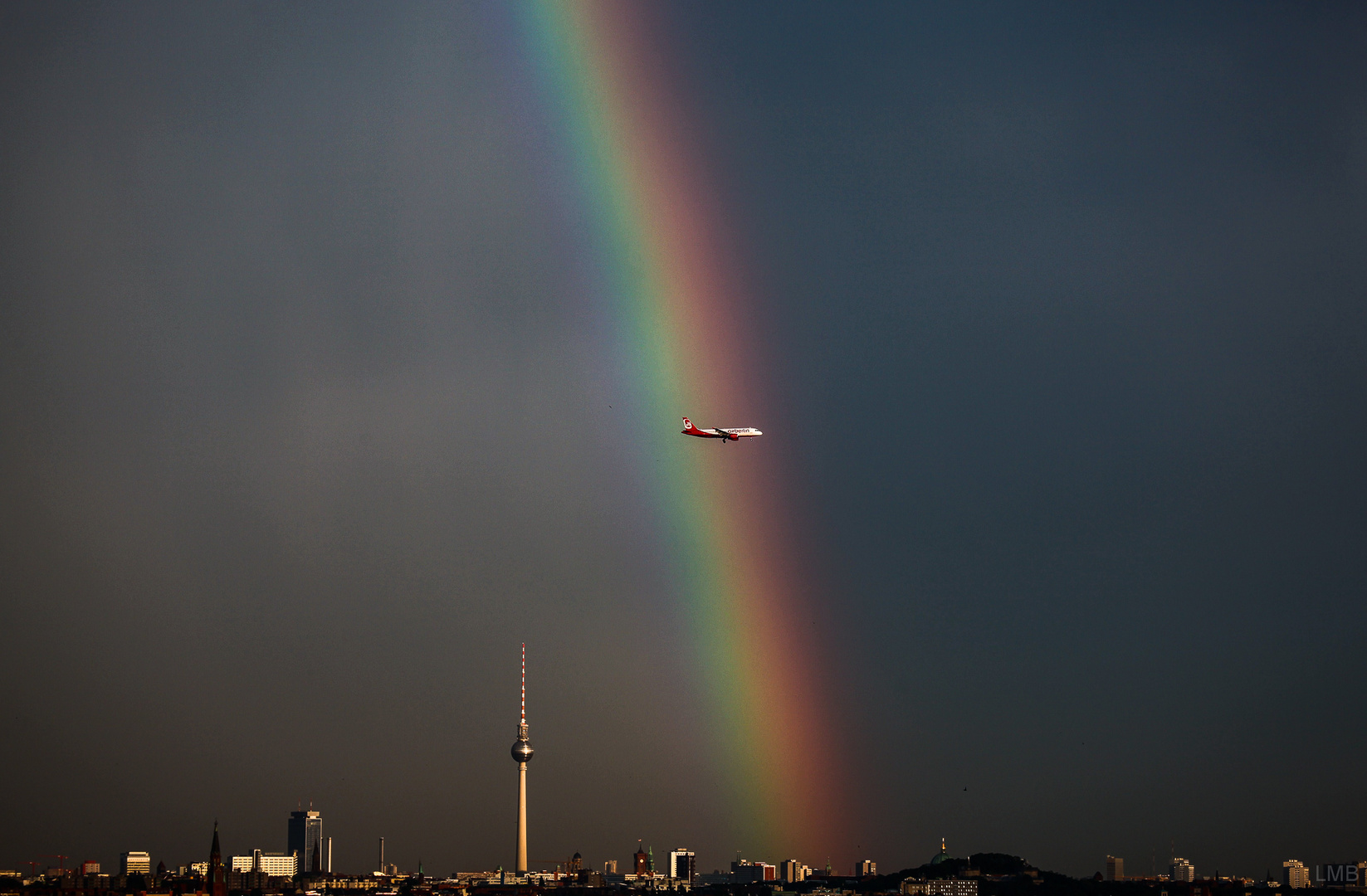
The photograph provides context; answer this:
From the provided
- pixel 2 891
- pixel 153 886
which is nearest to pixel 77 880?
pixel 153 886

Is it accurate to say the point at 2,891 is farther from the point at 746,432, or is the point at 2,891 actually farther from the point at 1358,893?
the point at 1358,893

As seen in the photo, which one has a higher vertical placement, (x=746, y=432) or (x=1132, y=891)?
(x=746, y=432)

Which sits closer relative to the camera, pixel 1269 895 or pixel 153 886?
pixel 153 886

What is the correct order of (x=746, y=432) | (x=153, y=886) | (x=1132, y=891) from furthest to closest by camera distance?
(x=1132, y=891) < (x=153, y=886) < (x=746, y=432)

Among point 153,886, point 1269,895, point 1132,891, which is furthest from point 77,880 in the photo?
point 1269,895

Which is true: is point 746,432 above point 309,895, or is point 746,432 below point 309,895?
above

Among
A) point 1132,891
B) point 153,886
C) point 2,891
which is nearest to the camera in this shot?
point 2,891

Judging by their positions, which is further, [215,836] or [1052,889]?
[1052,889]

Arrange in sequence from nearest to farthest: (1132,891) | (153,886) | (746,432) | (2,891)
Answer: (746,432) → (2,891) → (153,886) → (1132,891)

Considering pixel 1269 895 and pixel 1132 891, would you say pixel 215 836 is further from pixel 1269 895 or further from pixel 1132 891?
pixel 1269 895
